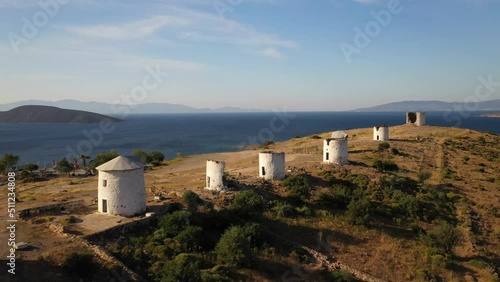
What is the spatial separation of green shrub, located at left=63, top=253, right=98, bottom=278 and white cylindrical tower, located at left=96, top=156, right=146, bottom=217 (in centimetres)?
650

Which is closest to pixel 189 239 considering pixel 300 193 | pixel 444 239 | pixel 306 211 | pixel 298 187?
pixel 306 211

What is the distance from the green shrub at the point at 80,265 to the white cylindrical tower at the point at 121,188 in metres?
6.50

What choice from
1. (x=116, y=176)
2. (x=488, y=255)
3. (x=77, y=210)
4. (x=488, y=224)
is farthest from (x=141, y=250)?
(x=488, y=224)

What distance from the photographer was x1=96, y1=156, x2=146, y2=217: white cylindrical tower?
26.2 metres

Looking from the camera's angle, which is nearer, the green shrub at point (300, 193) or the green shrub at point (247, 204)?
the green shrub at point (247, 204)

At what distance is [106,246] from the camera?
22.5 m

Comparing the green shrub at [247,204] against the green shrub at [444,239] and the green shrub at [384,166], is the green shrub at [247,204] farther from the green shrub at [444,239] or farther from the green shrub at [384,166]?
the green shrub at [384,166]

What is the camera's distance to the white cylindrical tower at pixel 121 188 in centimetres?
2616

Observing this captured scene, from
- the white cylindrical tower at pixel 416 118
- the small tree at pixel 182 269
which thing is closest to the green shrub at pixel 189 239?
the small tree at pixel 182 269

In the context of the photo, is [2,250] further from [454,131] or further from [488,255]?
[454,131]

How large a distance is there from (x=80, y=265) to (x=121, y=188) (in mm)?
7382

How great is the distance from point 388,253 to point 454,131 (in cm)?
5666

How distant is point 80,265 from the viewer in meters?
19.5

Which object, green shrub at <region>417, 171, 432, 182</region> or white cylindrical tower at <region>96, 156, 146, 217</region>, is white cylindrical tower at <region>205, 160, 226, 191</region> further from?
green shrub at <region>417, 171, 432, 182</region>
